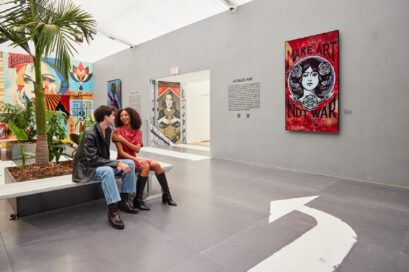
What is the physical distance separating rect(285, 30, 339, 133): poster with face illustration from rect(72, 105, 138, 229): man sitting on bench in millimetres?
3266

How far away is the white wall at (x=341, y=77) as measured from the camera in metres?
3.91

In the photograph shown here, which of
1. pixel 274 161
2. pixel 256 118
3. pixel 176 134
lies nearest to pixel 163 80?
pixel 176 134

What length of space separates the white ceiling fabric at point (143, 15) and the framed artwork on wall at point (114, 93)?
1.68 metres

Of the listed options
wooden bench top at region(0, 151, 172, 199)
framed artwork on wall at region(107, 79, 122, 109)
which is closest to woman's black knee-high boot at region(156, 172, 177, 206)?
wooden bench top at region(0, 151, 172, 199)

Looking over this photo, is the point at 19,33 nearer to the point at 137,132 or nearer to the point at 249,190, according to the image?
the point at 137,132

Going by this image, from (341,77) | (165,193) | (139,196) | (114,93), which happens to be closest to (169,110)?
(114,93)

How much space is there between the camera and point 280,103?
5270 mm

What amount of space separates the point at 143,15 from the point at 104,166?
19.9 ft

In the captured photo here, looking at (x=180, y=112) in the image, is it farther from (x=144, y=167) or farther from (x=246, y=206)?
(x=246, y=206)

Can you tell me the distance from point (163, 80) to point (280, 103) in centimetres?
479

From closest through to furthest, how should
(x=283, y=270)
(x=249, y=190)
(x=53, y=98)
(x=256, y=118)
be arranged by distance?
(x=283, y=270) → (x=249, y=190) → (x=256, y=118) → (x=53, y=98)

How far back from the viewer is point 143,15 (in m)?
7.56

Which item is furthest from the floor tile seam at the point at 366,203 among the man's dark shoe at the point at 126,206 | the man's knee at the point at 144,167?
the man's dark shoe at the point at 126,206

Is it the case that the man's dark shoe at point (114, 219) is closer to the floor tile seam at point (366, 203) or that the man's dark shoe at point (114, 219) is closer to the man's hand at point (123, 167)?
the man's hand at point (123, 167)
